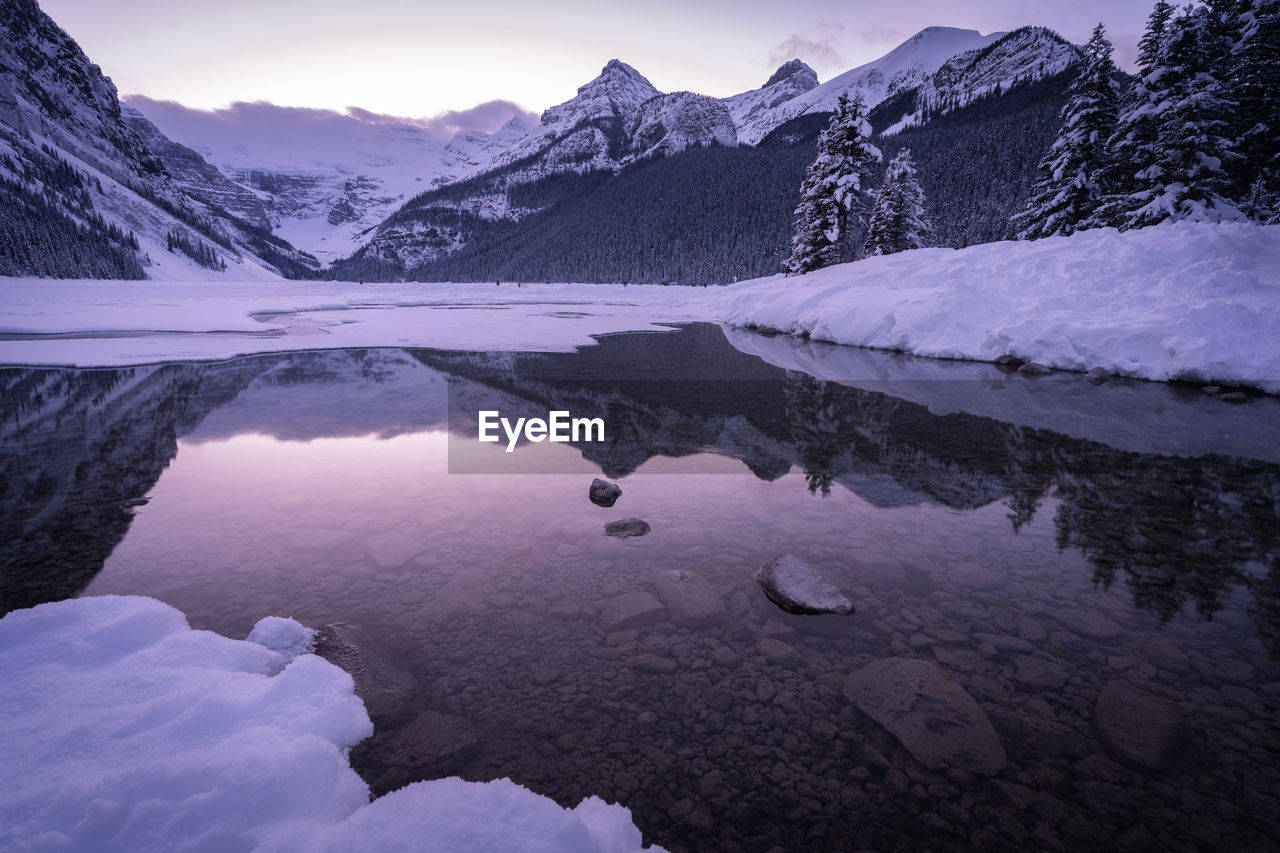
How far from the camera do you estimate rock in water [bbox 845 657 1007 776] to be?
9.26 ft

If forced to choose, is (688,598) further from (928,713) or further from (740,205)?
(740,205)

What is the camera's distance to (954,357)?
16.5 meters

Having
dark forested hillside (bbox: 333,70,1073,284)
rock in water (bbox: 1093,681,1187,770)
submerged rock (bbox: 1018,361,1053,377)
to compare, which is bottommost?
rock in water (bbox: 1093,681,1187,770)

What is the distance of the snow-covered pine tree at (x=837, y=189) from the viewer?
3014 centimetres

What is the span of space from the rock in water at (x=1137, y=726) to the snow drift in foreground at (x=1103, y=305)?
13.3m

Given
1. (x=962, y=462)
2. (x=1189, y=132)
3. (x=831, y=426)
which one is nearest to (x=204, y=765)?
(x=962, y=462)

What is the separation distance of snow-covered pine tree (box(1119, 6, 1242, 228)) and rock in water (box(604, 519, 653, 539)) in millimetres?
24958

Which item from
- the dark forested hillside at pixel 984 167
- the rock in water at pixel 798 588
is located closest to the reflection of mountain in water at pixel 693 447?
the rock in water at pixel 798 588

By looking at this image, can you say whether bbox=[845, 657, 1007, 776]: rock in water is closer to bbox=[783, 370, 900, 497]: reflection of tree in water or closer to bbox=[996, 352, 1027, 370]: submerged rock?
bbox=[783, 370, 900, 497]: reflection of tree in water

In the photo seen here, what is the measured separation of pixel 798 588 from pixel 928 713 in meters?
1.27

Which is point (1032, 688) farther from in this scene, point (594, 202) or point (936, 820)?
point (594, 202)

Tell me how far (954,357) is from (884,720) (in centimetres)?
1618
